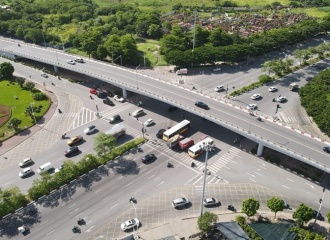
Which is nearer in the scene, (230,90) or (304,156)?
(304,156)

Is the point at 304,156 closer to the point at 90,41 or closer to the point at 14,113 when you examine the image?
the point at 14,113

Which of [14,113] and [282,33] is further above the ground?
[282,33]

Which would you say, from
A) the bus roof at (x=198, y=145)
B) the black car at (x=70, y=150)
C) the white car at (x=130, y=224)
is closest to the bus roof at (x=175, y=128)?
the bus roof at (x=198, y=145)

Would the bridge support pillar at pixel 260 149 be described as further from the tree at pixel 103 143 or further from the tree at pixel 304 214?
the tree at pixel 103 143

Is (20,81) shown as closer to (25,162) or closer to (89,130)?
(89,130)

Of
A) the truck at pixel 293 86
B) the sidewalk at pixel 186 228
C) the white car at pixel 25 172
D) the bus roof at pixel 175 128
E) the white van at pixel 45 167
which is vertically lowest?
the sidewalk at pixel 186 228

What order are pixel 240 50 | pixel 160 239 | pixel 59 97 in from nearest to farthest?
pixel 160 239 → pixel 59 97 → pixel 240 50

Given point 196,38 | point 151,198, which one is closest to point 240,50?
point 196,38

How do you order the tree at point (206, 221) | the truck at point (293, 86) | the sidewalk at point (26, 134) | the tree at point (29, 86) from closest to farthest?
the tree at point (206, 221)
the sidewalk at point (26, 134)
the truck at point (293, 86)
the tree at point (29, 86)
